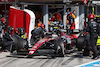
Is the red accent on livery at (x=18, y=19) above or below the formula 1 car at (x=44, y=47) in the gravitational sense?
above

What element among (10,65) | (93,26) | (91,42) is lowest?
(10,65)

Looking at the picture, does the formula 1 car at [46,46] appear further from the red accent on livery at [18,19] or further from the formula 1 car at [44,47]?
the red accent on livery at [18,19]

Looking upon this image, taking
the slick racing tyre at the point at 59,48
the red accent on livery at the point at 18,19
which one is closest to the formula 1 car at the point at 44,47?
the slick racing tyre at the point at 59,48

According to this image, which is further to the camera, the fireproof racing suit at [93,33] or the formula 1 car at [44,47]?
the formula 1 car at [44,47]

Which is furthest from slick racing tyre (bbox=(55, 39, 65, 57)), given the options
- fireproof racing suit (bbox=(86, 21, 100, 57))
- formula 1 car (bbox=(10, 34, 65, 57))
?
fireproof racing suit (bbox=(86, 21, 100, 57))

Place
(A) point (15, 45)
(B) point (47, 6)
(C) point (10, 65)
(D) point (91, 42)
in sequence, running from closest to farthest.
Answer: (C) point (10, 65)
(D) point (91, 42)
(A) point (15, 45)
(B) point (47, 6)

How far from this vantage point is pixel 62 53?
9742 mm

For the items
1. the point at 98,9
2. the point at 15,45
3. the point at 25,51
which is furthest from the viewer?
the point at 98,9

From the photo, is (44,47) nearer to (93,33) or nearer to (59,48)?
(59,48)

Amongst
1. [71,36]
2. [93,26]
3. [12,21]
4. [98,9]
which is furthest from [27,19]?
[98,9]

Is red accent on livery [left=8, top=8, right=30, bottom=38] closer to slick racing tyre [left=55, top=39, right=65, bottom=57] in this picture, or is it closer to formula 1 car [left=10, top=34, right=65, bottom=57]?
formula 1 car [left=10, top=34, right=65, bottom=57]

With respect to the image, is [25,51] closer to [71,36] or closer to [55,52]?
[55,52]

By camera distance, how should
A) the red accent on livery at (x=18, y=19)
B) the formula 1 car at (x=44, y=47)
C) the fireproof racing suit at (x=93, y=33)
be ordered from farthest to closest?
the red accent on livery at (x=18, y=19)
the formula 1 car at (x=44, y=47)
the fireproof racing suit at (x=93, y=33)

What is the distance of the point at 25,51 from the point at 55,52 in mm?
1419
